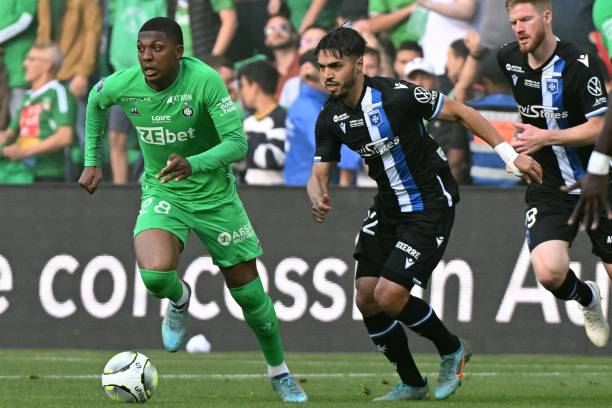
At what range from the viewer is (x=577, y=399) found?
29.5 ft

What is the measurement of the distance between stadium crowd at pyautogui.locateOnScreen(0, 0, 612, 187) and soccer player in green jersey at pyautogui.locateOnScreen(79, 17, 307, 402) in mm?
4758

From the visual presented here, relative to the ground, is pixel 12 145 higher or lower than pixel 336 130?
lower

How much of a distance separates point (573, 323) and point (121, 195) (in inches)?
190

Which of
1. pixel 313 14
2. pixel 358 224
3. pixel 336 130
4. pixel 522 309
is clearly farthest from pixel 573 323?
pixel 336 130

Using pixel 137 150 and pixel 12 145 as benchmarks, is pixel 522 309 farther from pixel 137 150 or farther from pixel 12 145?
pixel 12 145

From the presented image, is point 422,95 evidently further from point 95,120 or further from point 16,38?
point 16,38

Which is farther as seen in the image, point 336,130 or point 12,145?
point 12,145

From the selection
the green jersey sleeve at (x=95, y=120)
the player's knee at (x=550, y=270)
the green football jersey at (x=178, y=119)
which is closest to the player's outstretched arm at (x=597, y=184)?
the player's knee at (x=550, y=270)

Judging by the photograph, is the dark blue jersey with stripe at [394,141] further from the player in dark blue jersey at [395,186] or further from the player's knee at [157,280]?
the player's knee at [157,280]

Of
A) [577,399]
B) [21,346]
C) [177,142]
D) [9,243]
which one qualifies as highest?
[177,142]

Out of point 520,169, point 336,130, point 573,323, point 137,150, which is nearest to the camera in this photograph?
point 520,169

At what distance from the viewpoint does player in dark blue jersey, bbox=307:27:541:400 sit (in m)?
8.53

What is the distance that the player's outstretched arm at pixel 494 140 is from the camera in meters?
8.19

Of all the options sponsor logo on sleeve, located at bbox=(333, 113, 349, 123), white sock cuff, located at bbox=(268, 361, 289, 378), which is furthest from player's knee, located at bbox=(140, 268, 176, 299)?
sponsor logo on sleeve, located at bbox=(333, 113, 349, 123)
